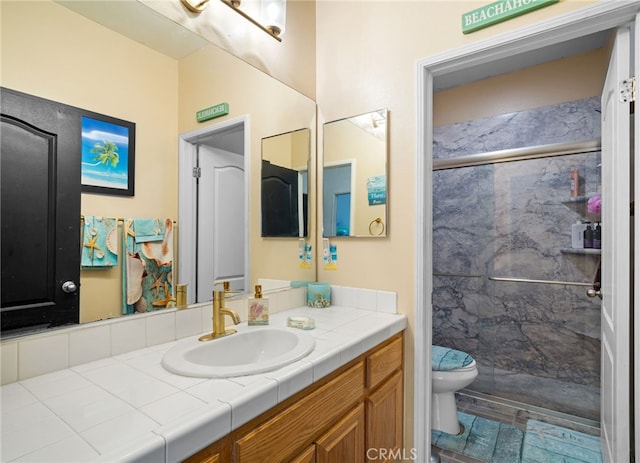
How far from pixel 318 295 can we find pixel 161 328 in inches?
32.2

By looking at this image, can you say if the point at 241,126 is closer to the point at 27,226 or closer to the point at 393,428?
the point at 27,226

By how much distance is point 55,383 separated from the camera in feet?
2.89

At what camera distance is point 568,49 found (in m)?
2.37

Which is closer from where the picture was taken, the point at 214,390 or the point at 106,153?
the point at 214,390

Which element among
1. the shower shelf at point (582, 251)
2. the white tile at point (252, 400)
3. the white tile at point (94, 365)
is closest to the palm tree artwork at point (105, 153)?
the white tile at point (94, 365)

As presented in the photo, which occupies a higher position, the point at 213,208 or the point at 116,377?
the point at 213,208

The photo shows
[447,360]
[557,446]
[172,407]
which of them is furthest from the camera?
[447,360]

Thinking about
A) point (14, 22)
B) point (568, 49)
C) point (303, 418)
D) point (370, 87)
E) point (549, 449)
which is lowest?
point (549, 449)

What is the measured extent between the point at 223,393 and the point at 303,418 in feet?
0.97

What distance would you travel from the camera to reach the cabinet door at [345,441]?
107 centimetres

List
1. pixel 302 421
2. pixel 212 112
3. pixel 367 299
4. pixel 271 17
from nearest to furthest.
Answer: pixel 302 421
pixel 212 112
pixel 271 17
pixel 367 299

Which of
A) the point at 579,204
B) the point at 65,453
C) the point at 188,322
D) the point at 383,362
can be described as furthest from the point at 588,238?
the point at 65,453

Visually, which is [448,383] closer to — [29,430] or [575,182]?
[575,182]

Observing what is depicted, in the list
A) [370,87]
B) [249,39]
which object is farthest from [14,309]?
[370,87]
